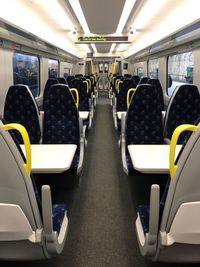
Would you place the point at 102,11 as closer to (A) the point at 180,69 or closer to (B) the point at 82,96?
(B) the point at 82,96

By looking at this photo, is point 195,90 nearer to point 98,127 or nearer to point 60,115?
point 60,115

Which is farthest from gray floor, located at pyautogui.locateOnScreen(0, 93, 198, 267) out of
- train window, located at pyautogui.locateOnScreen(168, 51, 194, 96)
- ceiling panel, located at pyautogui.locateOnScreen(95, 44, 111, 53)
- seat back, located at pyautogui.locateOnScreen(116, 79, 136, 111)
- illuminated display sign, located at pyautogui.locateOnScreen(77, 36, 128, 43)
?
ceiling panel, located at pyautogui.locateOnScreen(95, 44, 111, 53)

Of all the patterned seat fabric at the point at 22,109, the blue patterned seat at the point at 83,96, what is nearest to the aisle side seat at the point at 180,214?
the patterned seat fabric at the point at 22,109

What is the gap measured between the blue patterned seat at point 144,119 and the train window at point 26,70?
234cm

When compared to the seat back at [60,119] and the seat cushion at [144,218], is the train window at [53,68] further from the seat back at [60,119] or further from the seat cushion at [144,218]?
the seat cushion at [144,218]

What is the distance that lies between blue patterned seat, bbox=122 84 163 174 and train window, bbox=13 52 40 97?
2342 millimetres

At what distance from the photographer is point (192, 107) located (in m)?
3.22

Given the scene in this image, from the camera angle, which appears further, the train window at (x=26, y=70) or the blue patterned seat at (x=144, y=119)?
the train window at (x=26, y=70)

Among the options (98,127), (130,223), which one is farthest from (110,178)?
(98,127)

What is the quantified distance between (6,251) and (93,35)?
9682mm

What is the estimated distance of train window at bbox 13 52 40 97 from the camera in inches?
189

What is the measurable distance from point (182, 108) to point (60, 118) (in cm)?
136

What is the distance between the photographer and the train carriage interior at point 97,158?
1387 millimetres

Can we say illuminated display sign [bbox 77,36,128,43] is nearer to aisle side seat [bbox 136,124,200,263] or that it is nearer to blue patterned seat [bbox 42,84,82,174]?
blue patterned seat [bbox 42,84,82,174]
